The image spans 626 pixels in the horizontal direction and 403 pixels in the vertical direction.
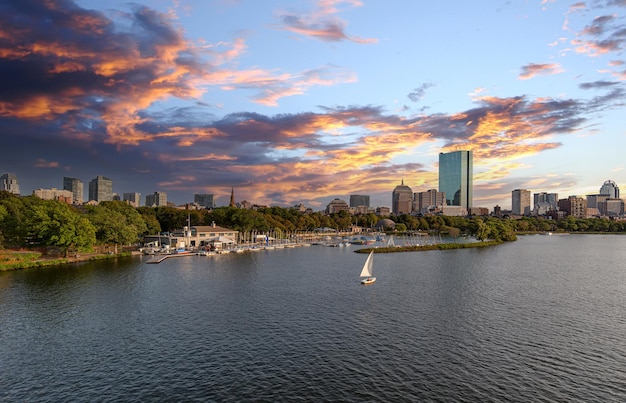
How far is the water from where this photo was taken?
3023cm

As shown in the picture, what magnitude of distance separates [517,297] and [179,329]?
49.3m

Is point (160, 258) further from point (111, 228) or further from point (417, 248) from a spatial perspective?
point (417, 248)

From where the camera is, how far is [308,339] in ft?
134

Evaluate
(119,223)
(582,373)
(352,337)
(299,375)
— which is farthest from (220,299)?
(119,223)

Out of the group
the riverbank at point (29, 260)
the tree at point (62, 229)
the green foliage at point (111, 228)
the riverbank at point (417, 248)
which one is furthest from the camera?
the riverbank at point (417, 248)

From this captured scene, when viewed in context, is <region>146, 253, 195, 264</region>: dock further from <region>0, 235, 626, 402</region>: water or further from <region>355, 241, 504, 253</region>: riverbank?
<region>355, 241, 504, 253</region>: riverbank

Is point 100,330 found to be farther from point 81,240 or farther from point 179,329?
point 81,240

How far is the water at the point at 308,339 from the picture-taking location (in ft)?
99.2

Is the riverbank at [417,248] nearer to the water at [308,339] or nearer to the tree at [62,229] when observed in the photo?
the water at [308,339]

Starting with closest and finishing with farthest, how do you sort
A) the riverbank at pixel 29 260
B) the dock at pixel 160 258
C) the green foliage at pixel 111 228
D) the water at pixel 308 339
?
1. the water at pixel 308 339
2. the riverbank at pixel 29 260
3. the dock at pixel 160 258
4. the green foliage at pixel 111 228

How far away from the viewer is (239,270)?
295 ft

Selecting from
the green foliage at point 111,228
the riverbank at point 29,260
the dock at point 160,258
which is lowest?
the dock at point 160,258

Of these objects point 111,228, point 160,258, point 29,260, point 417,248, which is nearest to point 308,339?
point 160,258

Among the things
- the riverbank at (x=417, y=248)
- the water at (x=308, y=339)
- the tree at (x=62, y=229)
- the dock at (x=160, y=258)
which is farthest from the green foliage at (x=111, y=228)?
the riverbank at (x=417, y=248)
